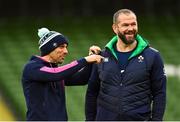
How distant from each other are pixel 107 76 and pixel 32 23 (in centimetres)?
987

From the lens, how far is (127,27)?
226 inches

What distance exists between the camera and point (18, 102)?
13.1m

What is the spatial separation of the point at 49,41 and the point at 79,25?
980cm

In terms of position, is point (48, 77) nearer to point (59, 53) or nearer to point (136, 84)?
point (59, 53)

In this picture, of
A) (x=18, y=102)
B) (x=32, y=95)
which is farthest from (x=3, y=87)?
(x=32, y=95)

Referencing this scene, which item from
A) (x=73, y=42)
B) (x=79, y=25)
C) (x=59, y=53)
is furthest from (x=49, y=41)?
(x=79, y=25)

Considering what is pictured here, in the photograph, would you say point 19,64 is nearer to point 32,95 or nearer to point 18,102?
point 18,102

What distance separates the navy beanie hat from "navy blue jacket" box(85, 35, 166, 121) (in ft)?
1.33

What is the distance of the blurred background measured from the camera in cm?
1455

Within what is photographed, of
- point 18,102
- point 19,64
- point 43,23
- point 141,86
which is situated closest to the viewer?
point 141,86

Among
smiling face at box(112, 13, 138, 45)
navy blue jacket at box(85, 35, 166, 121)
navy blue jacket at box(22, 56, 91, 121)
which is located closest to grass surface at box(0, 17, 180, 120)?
navy blue jacket at box(22, 56, 91, 121)

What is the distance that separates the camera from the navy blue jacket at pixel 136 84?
19.1 feet

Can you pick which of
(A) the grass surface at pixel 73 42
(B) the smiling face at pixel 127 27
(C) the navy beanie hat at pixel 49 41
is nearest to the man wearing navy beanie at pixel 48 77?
(C) the navy beanie hat at pixel 49 41

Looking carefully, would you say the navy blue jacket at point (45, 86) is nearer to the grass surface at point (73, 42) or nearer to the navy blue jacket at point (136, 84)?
the navy blue jacket at point (136, 84)
